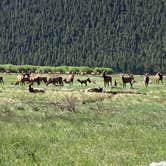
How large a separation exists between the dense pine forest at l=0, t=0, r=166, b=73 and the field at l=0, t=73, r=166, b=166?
2856 inches

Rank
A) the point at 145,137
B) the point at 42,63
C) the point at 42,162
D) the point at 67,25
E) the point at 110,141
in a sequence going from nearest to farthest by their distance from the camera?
1. the point at 42,162
2. the point at 110,141
3. the point at 145,137
4. the point at 42,63
5. the point at 67,25

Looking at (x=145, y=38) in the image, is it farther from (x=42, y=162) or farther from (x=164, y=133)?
(x=42, y=162)

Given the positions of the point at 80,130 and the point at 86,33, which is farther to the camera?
the point at 86,33

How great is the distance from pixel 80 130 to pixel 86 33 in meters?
95.2

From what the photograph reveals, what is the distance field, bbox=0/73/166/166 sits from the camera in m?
15.4

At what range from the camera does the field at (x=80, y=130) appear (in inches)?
608

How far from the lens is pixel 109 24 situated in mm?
116688

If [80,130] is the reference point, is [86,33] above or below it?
below

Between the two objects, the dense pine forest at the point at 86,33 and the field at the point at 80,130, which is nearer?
the field at the point at 80,130

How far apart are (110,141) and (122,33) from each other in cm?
9614

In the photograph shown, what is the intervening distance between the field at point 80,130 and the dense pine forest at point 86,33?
2856 inches

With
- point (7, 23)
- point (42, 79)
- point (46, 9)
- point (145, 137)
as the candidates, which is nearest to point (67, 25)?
point (46, 9)

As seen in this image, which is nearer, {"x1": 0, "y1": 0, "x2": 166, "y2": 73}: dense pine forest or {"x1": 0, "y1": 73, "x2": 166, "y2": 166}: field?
{"x1": 0, "y1": 73, "x2": 166, "y2": 166}: field

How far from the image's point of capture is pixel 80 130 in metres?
21.0
